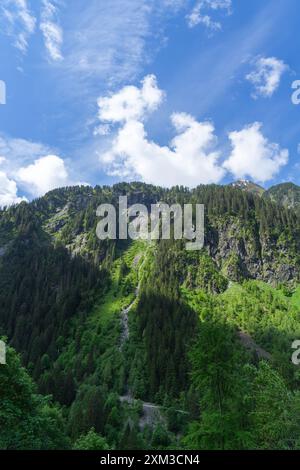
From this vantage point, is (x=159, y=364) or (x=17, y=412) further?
(x=159, y=364)

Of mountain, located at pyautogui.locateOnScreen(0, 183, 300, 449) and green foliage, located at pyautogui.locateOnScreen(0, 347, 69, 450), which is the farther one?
mountain, located at pyautogui.locateOnScreen(0, 183, 300, 449)

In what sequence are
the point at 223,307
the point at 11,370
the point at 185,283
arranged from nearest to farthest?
the point at 11,370, the point at 223,307, the point at 185,283

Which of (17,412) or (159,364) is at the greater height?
(17,412)

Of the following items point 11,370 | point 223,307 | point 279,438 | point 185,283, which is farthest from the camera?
point 185,283

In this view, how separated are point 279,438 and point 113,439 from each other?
4827 cm

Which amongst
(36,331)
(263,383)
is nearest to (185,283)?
(36,331)

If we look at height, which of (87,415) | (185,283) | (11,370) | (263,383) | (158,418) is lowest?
(158,418)

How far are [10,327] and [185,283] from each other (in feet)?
329

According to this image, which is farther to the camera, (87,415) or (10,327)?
(10,327)

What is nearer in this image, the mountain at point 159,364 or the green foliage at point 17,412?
the green foliage at point 17,412
